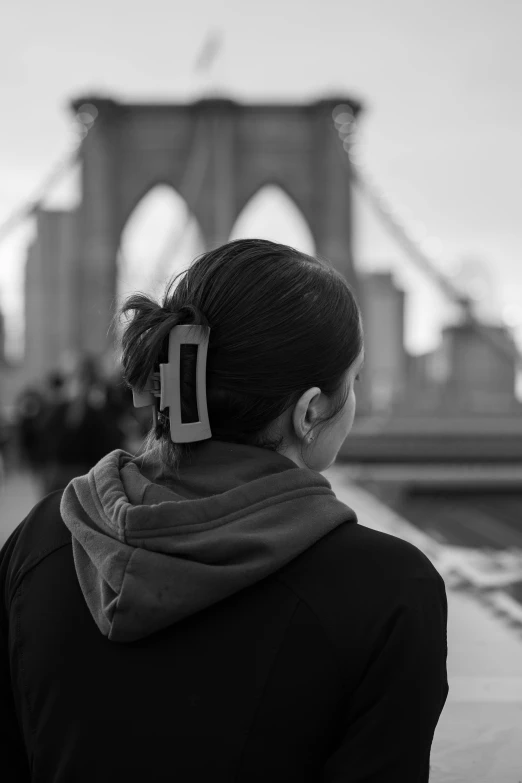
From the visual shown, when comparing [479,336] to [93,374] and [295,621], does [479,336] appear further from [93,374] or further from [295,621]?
[295,621]

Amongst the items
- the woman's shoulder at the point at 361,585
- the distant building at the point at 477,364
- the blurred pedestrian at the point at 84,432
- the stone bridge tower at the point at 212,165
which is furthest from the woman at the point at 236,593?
the stone bridge tower at the point at 212,165

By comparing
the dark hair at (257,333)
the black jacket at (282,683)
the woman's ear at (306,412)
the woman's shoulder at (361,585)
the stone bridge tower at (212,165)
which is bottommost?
the black jacket at (282,683)

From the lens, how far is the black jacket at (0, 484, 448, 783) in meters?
0.55

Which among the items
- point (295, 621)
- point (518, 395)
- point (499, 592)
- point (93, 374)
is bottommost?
point (518, 395)

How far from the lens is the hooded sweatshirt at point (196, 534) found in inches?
21.8

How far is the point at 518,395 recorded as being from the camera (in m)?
16.3

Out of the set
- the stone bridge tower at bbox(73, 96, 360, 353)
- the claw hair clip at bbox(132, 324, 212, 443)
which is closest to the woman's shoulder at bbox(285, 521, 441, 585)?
the claw hair clip at bbox(132, 324, 212, 443)

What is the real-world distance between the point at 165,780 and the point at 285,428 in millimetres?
271

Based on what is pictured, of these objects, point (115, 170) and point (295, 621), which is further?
point (115, 170)

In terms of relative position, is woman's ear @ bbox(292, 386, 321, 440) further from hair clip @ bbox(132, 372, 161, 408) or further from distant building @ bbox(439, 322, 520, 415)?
distant building @ bbox(439, 322, 520, 415)

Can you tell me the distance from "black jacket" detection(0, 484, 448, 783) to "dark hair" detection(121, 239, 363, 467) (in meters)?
0.11

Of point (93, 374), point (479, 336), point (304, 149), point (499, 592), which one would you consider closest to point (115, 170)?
point (304, 149)

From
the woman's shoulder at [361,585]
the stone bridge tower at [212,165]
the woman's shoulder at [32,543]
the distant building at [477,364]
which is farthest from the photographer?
the stone bridge tower at [212,165]

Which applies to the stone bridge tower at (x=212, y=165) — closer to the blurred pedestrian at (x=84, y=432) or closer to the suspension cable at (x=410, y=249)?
the suspension cable at (x=410, y=249)
